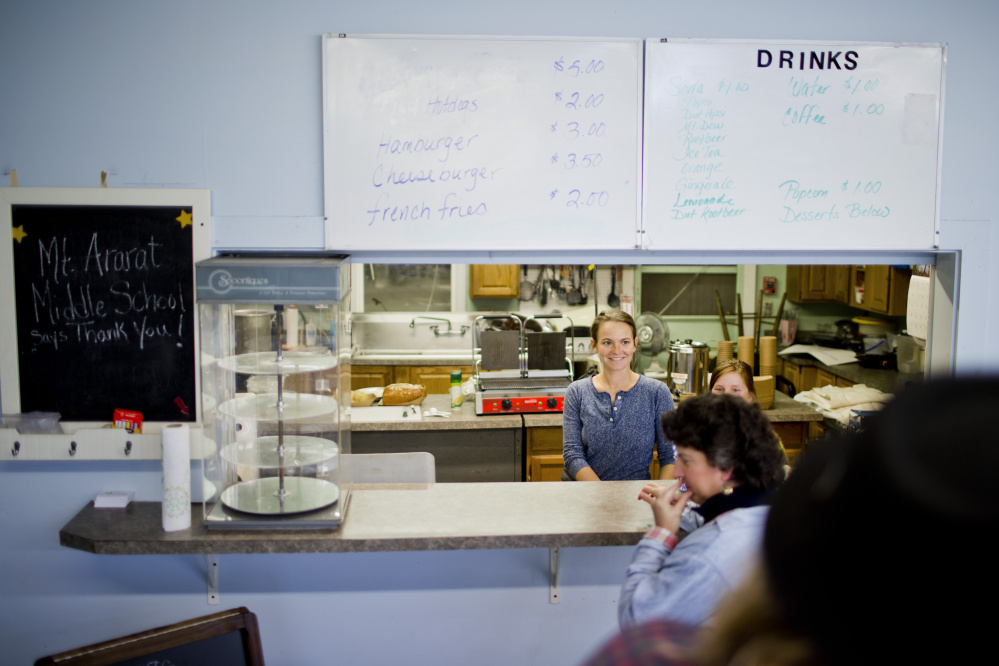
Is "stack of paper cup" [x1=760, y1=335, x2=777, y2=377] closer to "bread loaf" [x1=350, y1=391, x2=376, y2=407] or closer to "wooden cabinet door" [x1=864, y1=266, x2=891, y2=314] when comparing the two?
"wooden cabinet door" [x1=864, y1=266, x2=891, y2=314]

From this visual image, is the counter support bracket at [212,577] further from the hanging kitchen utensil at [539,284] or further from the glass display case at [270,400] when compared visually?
the hanging kitchen utensil at [539,284]

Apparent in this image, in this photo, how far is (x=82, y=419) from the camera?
2.22 meters

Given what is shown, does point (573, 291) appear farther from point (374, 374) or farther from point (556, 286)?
point (374, 374)

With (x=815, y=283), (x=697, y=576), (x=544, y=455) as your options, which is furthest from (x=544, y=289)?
(x=697, y=576)

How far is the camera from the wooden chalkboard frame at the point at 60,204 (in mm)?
2145

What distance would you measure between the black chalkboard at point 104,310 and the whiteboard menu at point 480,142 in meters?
0.50

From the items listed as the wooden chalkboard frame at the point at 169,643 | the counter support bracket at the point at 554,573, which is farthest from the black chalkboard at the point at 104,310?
the counter support bracket at the point at 554,573

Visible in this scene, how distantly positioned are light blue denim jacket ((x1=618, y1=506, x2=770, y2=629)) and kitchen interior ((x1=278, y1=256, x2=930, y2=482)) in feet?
7.39

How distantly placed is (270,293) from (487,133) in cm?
79

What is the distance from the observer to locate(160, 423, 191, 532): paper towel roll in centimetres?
200

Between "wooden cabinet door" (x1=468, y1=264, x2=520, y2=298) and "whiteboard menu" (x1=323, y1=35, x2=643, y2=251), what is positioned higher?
"whiteboard menu" (x1=323, y1=35, x2=643, y2=251)

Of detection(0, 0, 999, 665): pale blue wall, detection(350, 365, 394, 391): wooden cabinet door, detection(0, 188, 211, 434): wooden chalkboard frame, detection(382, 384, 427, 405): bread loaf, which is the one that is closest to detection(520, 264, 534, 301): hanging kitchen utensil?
detection(350, 365, 394, 391): wooden cabinet door

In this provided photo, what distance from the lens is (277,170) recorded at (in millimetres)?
2188

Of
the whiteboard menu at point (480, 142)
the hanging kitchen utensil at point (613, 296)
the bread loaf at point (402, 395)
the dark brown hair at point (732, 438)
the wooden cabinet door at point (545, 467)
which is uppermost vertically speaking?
the whiteboard menu at point (480, 142)
